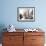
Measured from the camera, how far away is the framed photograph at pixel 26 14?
14.1ft

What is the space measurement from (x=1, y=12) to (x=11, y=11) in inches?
13.0

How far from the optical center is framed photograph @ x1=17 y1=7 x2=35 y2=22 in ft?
14.1

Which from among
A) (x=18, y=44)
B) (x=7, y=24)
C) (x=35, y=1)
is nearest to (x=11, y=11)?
(x=7, y=24)

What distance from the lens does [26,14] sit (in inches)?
171

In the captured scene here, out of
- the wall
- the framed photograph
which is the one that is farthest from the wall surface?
the framed photograph

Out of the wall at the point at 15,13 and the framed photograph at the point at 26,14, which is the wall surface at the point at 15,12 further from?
the framed photograph at the point at 26,14

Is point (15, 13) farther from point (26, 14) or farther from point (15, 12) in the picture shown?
point (26, 14)

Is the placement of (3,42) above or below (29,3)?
below

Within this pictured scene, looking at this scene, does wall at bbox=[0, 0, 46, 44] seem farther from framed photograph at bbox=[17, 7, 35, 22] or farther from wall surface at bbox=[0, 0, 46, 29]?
framed photograph at bbox=[17, 7, 35, 22]

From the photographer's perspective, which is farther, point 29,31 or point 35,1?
point 35,1

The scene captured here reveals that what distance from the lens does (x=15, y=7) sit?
430 cm

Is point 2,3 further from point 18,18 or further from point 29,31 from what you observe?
point 29,31

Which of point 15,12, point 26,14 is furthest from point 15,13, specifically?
point 26,14

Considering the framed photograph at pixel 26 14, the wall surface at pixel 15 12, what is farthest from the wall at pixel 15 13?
the framed photograph at pixel 26 14
